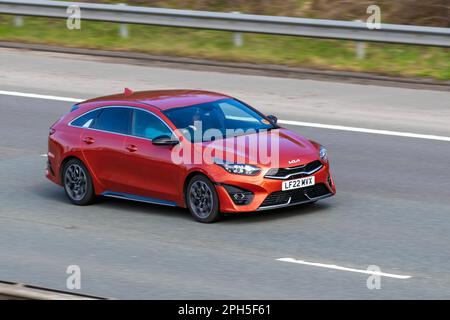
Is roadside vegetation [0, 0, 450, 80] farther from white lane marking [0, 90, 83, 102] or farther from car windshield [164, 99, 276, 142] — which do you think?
car windshield [164, 99, 276, 142]

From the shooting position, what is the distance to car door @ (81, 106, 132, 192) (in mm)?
14055

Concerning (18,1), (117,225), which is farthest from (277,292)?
(18,1)

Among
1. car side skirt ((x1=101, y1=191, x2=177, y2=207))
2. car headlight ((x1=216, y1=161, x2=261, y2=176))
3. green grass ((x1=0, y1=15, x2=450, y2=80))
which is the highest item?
green grass ((x1=0, y1=15, x2=450, y2=80))

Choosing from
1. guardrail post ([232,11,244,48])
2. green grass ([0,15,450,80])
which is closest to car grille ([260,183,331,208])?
green grass ([0,15,450,80])

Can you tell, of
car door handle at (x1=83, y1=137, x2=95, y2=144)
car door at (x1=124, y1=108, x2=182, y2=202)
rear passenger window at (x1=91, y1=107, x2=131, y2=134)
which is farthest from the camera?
car door handle at (x1=83, y1=137, x2=95, y2=144)

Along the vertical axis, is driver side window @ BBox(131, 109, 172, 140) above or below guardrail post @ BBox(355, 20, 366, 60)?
below

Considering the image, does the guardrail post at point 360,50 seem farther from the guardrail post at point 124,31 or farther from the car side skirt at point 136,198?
the car side skirt at point 136,198

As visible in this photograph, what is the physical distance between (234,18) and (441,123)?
673cm

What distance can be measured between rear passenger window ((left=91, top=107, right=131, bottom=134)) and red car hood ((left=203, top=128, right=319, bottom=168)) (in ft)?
4.27

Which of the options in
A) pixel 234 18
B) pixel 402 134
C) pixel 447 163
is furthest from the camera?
pixel 234 18

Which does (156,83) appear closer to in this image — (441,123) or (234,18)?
(234,18)

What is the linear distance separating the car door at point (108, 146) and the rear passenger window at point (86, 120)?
9cm

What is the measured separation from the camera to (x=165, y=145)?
13.6 metres

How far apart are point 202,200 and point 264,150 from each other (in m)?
0.94
